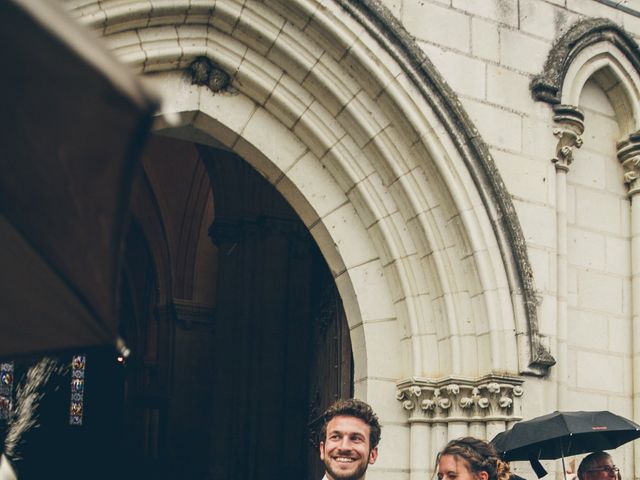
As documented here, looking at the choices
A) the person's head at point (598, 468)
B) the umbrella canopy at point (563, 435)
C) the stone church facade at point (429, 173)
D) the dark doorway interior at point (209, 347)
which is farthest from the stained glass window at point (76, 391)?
the person's head at point (598, 468)

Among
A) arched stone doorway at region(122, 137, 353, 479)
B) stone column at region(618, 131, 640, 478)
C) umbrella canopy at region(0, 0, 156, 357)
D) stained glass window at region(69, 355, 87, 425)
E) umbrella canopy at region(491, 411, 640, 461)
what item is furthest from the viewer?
stained glass window at region(69, 355, 87, 425)

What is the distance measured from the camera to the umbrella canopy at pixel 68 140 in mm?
1210

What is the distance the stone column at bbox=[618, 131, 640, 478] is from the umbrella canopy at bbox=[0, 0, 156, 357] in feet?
22.6

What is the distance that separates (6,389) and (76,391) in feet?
12.3

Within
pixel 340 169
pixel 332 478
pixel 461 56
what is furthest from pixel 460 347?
pixel 332 478

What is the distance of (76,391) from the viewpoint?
2319 cm

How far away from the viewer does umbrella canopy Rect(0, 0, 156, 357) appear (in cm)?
121

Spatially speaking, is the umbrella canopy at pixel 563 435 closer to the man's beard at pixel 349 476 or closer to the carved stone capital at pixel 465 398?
the carved stone capital at pixel 465 398

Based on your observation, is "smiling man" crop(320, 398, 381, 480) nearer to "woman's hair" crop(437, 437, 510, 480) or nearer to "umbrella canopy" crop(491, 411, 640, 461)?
"woman's hair" crop(437, 437, 510, 480)

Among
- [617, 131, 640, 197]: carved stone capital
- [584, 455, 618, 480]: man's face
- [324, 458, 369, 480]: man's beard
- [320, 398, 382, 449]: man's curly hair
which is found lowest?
[324, 458, 369, 480]: man's beard

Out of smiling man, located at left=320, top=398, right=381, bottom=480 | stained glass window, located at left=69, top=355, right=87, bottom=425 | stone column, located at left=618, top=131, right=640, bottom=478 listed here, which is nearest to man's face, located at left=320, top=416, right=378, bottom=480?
smiling man, located at left=320, top=398, right=381, bottom=480

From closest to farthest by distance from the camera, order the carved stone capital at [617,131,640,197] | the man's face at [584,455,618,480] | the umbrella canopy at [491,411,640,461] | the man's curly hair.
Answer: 1. the man's curly hair
2. the man's face at [584,455,618,480]
3. the umbrella canopy at [491,411,640,461]
4. the carved stone capital at [617,131,640,197]

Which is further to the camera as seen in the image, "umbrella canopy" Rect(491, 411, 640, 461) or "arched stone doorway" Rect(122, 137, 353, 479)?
"arched stone doorway" Rect(122, 137, 353, 479)

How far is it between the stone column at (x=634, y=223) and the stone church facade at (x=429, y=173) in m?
0.03
